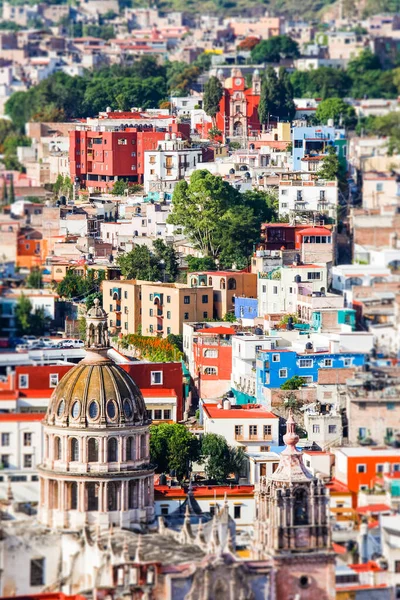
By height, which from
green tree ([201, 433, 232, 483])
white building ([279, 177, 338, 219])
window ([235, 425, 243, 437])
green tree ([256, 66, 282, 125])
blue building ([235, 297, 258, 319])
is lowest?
green tree ([201, 433, 232, 483])

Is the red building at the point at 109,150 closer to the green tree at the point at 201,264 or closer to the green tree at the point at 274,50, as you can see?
the green tree at the point at 201,264

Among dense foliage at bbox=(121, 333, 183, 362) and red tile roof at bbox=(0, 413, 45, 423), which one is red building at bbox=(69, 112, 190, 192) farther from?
red tile roof at bbox=(0, 413, 45, 423)

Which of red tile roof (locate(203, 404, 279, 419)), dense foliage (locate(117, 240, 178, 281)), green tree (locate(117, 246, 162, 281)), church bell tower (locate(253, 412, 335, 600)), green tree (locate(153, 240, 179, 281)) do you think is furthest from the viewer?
green tree (locate(153, 240, 179, 281))

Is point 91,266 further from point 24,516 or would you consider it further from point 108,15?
Result: point 108,15

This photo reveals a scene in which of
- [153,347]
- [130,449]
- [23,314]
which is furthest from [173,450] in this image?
[153,347]

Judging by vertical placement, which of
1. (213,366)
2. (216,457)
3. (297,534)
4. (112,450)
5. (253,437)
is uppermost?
(112,450)

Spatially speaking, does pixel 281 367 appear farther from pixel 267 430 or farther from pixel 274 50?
pixel 274 50

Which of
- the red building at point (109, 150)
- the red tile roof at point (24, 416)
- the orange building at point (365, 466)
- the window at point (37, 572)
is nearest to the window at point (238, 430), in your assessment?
the orange building at point (365, 466)

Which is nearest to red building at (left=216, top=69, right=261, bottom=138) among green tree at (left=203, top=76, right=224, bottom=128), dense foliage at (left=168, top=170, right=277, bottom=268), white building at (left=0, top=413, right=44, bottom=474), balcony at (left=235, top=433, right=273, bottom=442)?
green tree at (left=203, top=76, right=224, bottom=128)
